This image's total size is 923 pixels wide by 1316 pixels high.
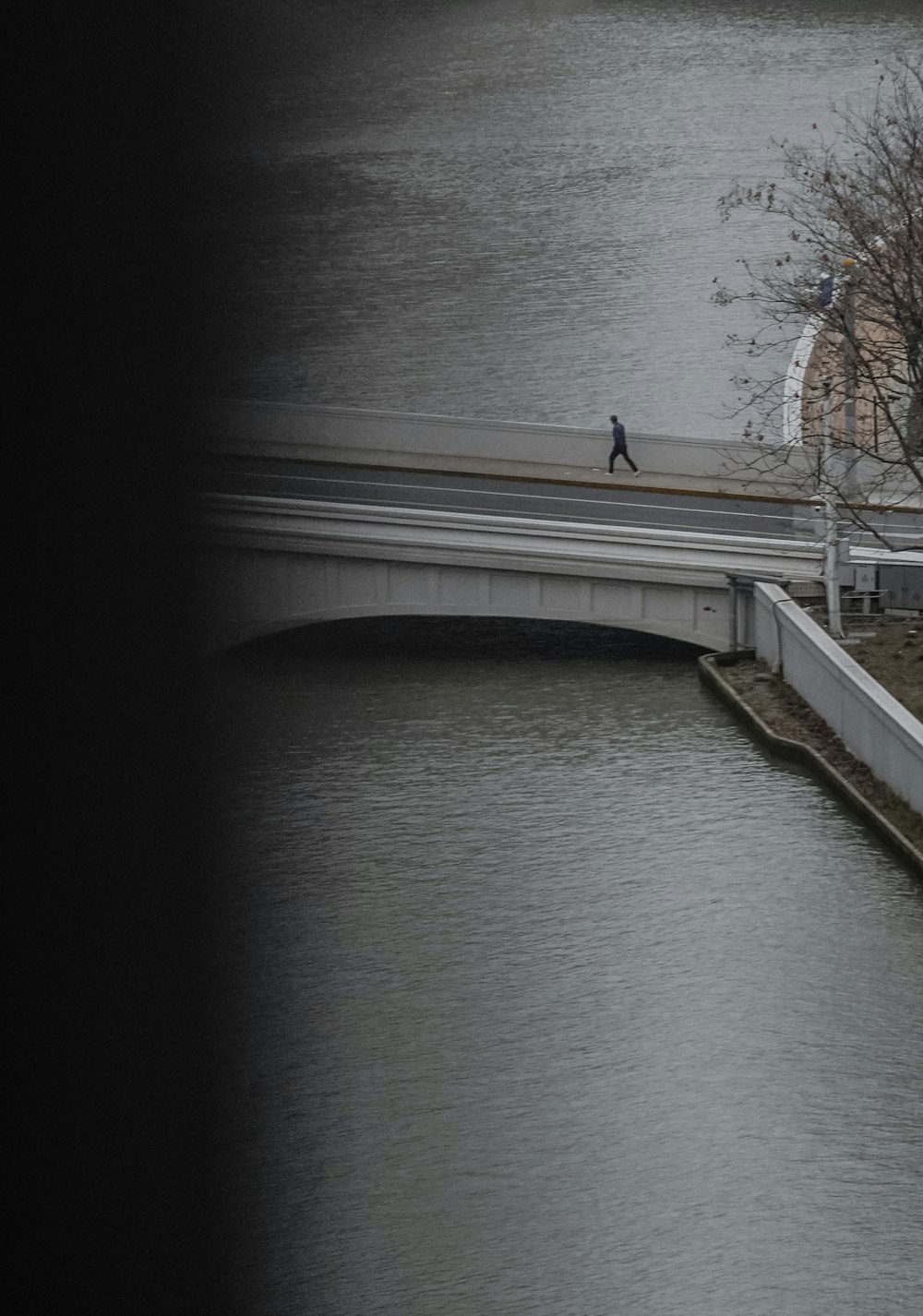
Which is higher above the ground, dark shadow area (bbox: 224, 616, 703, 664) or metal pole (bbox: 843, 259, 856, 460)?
metal pole (bbox: 843, 259, 856, 460)

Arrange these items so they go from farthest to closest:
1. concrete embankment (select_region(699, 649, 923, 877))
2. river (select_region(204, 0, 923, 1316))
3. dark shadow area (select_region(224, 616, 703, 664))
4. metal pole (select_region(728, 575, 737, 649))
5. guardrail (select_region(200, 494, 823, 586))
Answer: dark shadow area (select_region(224, 616, 703, 664)) < guardrail (select_region(200, 494, 823, 586)) < metal pole (select_region(728, 575, 737, 649)) < concrete embankment (select_region(699, 649, 923, 877)) < river (select_region(204, 0, 923, 1316))

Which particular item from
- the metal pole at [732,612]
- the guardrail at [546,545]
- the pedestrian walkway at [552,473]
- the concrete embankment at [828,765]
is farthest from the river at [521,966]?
the pedestrian walkway at [552,473]

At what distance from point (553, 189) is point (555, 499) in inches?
713

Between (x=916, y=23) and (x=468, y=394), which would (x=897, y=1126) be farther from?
(x=916, y=23)

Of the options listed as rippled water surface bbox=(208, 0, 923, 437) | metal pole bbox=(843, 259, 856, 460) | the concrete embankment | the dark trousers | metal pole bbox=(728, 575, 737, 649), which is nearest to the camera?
the concrete embankment

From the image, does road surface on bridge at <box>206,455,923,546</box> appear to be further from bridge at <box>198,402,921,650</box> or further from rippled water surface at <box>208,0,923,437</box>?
rippled water surface at <box>208,0,923,437</box>

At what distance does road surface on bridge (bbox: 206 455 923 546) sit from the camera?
1942cm

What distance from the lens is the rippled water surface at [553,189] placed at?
27.5m

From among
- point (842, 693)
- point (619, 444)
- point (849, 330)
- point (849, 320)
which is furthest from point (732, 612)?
point (849, 330)

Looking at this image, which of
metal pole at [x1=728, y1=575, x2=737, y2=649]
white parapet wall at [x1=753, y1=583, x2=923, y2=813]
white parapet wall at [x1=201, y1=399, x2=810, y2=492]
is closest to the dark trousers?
white parapet wall at [x1=201, y1=399, x2=810, y2=492]

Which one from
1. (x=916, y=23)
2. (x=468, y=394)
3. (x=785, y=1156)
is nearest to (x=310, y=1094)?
(x=785, y=1156)

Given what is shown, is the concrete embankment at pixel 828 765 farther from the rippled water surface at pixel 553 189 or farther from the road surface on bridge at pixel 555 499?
the rippled water surface at pixel 553 189

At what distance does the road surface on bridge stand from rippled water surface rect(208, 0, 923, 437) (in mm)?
1411

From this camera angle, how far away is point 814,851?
13.4 m
